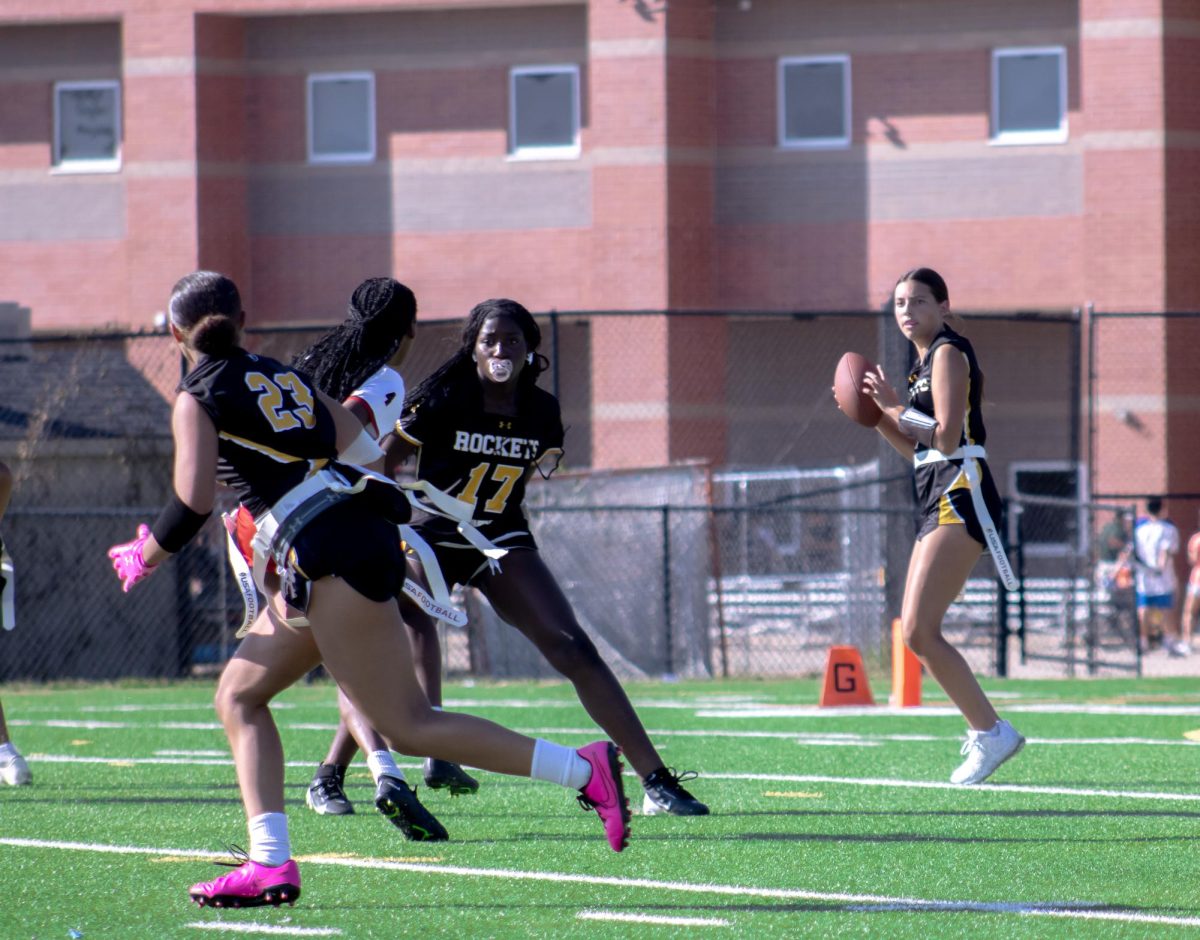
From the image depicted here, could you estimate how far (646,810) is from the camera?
655 centimetres

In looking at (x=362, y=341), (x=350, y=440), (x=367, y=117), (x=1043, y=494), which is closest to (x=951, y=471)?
(x=362, y=341)

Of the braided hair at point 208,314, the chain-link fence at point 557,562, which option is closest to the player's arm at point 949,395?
the braided hair at point 208,314

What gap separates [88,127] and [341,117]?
13.4ft

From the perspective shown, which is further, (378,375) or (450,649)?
(450,649)

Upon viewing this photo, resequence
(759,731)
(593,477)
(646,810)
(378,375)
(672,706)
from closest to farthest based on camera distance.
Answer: (378,375) < (646,810) < (759,731) < (672,706) < (593,477)

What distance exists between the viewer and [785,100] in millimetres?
27188

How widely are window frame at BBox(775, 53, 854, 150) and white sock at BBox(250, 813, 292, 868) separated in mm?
23426

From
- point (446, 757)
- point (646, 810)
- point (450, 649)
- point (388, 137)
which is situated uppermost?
point (388, 137)

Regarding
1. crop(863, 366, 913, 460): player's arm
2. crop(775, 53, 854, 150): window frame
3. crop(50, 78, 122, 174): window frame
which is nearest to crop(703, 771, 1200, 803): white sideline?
crop(863, 366, 913, 460): player's arm

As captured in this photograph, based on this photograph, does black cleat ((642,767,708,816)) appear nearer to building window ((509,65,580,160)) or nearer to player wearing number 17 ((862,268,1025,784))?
player wearing number 17 ((862,268,1025,784))

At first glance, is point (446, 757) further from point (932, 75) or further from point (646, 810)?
point (932, 75)

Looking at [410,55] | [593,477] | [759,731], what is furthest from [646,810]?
[410,55]

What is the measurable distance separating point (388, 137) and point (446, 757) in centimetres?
2401

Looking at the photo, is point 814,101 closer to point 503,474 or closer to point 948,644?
point 948,644
